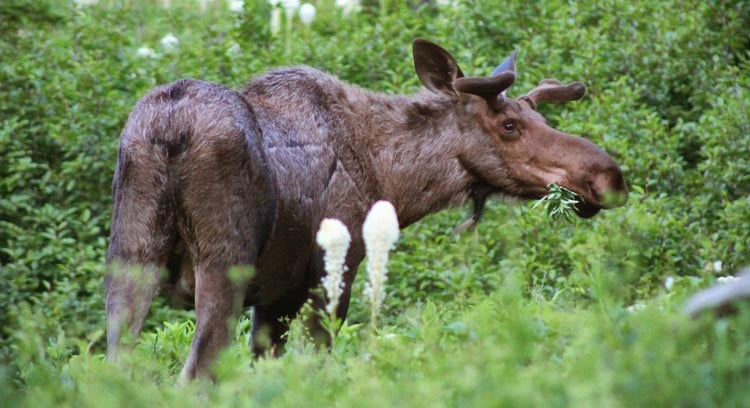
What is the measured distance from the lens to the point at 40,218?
10102 millimetres

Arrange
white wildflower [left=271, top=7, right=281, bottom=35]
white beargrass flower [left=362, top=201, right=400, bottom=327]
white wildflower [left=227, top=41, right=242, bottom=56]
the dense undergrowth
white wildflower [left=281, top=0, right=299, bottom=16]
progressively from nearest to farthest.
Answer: white beargrass flower [left=362, top=201, right=400, bottom=327]
the dense undergrowth
white wildflower [left=227, top=41, right=242, bottom=56]
white wildflower [left=281, top=0, right=299, bottom=16]
white wildflower [left=271, top=7, right=281, bottom=35]

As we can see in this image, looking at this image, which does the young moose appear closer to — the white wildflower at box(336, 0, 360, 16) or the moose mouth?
the moose mouth

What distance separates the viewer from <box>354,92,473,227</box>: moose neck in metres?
7.20

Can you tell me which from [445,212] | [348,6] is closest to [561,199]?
[445,212]

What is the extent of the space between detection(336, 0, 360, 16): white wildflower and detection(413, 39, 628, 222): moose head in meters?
6.23

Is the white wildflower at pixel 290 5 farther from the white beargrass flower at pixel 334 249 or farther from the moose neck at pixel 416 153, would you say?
the white beargrass flower at pixel 334 249

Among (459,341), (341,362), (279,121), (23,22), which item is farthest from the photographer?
(23,22)

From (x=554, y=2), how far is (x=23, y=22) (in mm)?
5111

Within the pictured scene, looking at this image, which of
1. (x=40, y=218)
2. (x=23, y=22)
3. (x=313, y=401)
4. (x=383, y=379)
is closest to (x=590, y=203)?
(x=383, y=379)

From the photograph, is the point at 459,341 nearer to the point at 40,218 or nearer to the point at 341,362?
the point at 341,362

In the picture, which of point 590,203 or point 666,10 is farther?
point 666,10

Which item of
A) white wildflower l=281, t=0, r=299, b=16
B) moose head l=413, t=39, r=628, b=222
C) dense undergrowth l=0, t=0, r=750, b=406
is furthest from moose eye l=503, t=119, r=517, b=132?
white wildflower l=281, t=0, r=299, b=16

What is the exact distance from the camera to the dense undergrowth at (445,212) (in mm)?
4879

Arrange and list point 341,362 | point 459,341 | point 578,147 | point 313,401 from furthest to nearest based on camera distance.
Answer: point 578,147, point 341,362, point 459,341, point 313,401
